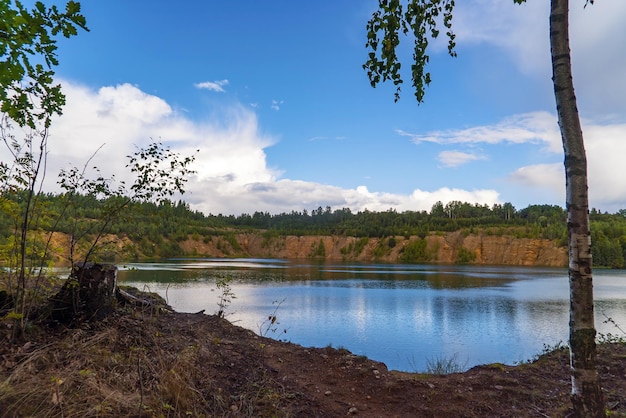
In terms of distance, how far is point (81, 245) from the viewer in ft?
18.6

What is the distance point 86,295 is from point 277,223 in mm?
181289

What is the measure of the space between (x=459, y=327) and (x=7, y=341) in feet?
56.2

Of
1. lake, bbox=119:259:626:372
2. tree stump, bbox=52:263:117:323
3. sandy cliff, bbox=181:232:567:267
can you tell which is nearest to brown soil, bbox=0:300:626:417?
tree stump, bbox=52:263:117:323

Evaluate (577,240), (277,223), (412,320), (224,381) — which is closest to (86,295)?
(224,381)

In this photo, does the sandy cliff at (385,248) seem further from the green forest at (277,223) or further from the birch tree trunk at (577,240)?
the birch tree trunk at (577,240)

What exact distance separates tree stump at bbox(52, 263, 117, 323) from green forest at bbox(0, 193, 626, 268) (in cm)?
54

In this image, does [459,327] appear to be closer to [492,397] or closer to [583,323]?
[492,397]

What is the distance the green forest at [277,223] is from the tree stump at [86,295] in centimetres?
54

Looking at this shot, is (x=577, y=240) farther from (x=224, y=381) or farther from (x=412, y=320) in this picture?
(x=412, y=320)

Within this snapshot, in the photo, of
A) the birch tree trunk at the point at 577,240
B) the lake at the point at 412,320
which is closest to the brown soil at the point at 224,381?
the birch tree trunk at the point at 577,240

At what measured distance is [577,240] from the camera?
3.50 metres

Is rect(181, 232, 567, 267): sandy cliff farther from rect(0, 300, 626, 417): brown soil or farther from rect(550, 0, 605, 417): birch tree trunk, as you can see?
rect(550, 0, 605, 417): birch tree trunk

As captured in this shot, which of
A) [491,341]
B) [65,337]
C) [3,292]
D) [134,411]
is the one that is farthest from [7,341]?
[491,341]

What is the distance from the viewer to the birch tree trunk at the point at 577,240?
3.44 metres
